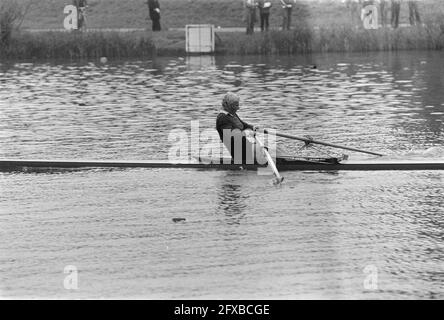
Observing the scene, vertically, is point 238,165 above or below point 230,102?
below

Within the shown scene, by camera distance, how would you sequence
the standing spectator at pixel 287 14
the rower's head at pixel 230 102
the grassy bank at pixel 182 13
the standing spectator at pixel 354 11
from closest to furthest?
the rower's head at pixel 230 102, the standing spectator at pixel 287 14, the standing spectator at pixel 354 11, the grassy bank at pixel 182 13

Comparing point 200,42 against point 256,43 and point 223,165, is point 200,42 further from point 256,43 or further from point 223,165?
point 223,165

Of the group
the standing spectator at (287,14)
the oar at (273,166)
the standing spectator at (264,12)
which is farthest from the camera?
the standing spectator at (287,14)

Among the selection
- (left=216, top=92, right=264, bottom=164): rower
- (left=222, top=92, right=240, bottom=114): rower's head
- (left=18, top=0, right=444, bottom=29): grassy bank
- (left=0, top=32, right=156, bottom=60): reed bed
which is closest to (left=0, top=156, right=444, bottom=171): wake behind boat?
(left=216, top=92, right=264, bottom=164): rower

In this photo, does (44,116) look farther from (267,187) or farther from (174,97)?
(267,187)

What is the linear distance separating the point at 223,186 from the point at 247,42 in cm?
2963

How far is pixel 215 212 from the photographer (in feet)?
51.8

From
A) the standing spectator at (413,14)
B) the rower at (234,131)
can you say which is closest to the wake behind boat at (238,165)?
the rower at (234,131)

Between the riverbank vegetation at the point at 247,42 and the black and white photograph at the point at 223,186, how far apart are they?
A: 5.17m

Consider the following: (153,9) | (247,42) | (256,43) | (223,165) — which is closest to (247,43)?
(247,42)

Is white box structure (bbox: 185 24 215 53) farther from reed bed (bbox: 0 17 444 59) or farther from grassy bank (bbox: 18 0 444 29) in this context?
grassy bank (bbox: 18 0 444 29)

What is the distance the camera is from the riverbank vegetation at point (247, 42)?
46.8m

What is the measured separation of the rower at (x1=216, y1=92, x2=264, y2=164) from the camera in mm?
18703

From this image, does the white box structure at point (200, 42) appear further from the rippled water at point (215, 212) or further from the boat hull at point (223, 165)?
the boat hull at point (223, 165)
